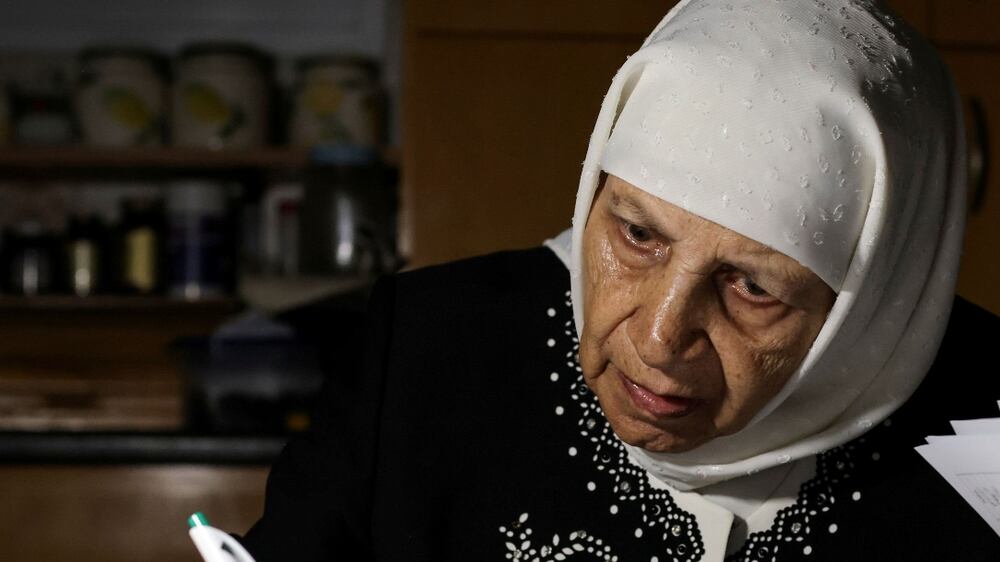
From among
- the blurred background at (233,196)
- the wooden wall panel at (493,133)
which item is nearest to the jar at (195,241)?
the blurred background at (233,196)

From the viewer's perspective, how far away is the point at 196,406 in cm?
241

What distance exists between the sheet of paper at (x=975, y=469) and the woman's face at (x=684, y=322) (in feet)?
0.48

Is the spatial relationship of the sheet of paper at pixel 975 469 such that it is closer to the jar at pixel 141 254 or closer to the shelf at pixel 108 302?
the shelf at pixel 108 302

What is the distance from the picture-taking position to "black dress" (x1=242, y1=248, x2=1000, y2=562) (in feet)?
4.03

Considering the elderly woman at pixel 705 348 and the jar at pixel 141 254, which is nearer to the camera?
the elderly woman at pixel 705 348

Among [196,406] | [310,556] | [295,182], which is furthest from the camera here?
[295,182]

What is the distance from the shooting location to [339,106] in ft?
9.56

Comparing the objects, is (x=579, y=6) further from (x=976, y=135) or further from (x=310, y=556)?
(x=310, y=556)

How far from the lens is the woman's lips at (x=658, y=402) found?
1069 mm

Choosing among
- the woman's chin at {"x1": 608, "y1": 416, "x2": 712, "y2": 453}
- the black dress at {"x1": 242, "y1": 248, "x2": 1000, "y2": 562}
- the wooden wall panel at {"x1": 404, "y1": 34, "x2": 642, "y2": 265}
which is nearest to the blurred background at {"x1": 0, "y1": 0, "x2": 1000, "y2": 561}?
the wooden wall panel at {"x1": 404, "y1": 34, "x2": 642, "y2": 265}

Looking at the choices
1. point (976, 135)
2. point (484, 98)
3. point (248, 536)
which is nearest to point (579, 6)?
point (484, 98)

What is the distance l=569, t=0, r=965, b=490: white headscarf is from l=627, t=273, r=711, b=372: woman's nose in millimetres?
63

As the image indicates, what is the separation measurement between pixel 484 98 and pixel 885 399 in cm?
145

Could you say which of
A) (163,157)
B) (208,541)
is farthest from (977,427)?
(163,157)
